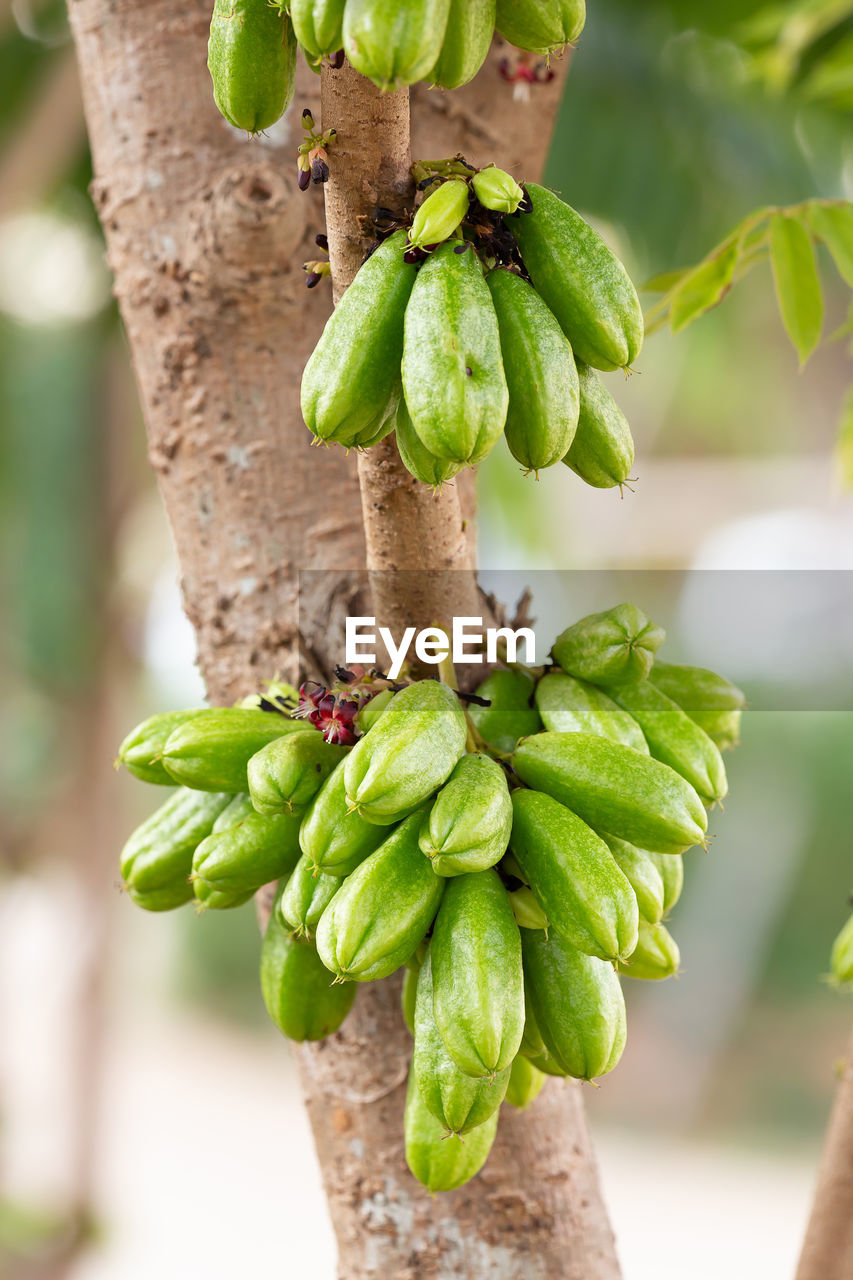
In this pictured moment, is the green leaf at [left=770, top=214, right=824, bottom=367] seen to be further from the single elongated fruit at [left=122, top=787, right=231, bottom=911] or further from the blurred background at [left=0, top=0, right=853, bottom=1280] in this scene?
the single elongated fruit at [left=122, top=787, right=231, bottom=911]

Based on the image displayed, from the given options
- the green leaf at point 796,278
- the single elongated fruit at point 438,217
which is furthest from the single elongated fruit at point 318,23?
the green leaf at point 796,278

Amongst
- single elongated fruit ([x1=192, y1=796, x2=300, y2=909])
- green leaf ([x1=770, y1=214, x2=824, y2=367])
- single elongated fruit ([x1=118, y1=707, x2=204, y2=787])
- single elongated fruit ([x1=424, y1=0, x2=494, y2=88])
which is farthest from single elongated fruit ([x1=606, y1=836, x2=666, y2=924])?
green leaf ([x1=770, y1=214, x2=824, y2=367])

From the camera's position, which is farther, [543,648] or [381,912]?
[543,648]

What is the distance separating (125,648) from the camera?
445 cm

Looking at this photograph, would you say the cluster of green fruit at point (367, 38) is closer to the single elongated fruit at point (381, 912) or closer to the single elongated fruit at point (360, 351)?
the single elongated fruit at point (360, 351)

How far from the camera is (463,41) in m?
0.63

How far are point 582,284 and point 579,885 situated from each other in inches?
14.6

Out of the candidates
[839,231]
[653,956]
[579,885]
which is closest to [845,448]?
[839,231]

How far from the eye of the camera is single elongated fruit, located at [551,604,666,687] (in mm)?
864

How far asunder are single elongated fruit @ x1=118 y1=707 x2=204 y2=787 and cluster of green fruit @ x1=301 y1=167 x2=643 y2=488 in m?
0.30

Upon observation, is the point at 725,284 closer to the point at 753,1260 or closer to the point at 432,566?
the point at 432,566

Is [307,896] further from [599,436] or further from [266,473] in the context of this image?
[266,473]

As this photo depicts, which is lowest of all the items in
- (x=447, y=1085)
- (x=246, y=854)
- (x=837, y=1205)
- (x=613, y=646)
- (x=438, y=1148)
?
(x=837, y=1205)

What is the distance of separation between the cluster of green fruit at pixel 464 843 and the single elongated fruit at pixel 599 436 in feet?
0.50
